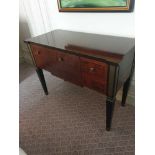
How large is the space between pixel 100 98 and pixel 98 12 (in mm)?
980

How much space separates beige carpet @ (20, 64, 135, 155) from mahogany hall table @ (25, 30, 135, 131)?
170 mm

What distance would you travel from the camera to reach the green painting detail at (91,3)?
51.4 inches

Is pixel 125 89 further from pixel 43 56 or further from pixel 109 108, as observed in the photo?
pixel 43 56

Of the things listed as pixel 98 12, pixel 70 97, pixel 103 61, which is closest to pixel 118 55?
pixel 103 61

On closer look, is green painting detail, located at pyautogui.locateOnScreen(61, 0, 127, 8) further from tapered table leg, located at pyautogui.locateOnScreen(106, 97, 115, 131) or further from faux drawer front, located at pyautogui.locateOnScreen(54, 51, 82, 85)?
tapered table leg, located at pyautogui.locateOnScreen(106, 97, 115, 131)

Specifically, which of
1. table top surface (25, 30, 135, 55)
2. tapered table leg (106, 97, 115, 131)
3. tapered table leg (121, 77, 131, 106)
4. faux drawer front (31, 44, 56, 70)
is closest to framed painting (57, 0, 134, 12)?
table top surface (25, 30, 135, 55)

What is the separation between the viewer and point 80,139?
4.81 feet

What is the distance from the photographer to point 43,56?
1.55 meters

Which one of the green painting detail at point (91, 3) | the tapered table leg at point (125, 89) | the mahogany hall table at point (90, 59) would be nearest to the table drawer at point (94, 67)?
the mahogany hall table at point (90, 59)

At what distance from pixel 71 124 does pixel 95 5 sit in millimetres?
1210

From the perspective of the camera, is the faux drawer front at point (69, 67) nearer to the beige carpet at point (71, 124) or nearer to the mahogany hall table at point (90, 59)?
the mahogany hall table at point (90, 59)

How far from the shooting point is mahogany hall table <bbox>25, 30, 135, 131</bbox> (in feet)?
3.67

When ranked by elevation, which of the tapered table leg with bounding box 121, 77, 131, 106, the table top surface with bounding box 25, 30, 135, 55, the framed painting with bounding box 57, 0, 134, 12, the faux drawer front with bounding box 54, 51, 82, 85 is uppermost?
the framed painting with bounding box 57, 0, 134, 12
